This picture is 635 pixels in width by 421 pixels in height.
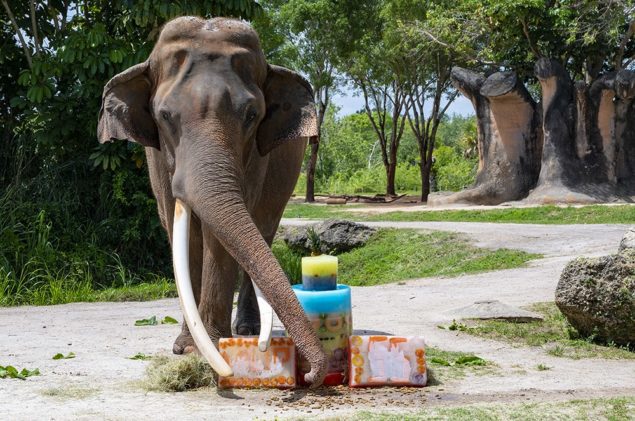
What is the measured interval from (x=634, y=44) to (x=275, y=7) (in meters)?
12.9

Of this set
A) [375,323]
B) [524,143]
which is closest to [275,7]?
[524,143]

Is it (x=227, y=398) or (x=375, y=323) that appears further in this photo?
(x=375, y=323)

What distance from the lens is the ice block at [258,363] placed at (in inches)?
191

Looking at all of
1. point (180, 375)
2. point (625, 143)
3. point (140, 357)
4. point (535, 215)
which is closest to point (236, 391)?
point (180, 375)

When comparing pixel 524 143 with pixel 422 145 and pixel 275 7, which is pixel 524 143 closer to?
pixel 422 145

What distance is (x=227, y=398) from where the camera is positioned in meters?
4.69

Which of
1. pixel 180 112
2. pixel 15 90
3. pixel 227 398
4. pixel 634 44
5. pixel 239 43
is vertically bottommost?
pixel 227 398

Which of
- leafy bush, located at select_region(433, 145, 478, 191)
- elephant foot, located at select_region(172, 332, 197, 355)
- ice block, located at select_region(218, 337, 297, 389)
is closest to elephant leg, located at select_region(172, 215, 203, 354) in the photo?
elephant foot, located at select_region(172, 332, 197, 355)

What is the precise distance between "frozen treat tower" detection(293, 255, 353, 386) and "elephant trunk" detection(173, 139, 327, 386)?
1.48ft

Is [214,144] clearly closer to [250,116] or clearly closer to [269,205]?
[250,116]

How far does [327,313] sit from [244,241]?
0.71 m

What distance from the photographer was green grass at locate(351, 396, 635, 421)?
164 inches

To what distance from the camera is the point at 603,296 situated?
6.33m

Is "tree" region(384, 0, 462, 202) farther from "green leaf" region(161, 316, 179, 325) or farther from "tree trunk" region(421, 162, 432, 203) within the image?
"green leaf" region(161, 316, 179, 325)
